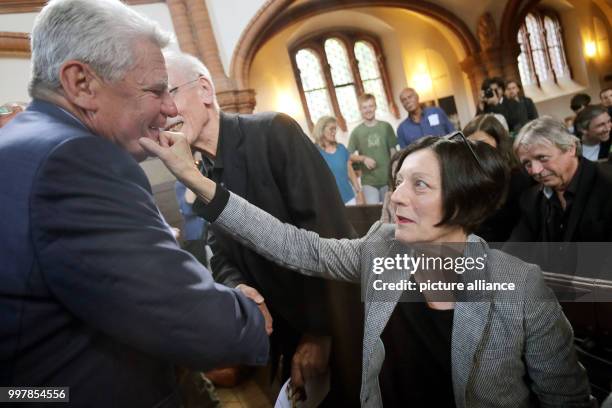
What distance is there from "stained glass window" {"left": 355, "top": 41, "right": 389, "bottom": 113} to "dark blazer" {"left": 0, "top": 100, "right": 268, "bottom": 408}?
11.6m

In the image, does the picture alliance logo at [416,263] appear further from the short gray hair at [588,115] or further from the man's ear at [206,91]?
the short gray hair at [588,115]

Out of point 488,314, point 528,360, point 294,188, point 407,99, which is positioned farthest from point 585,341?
point 407,99

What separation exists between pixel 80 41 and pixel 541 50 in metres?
16.8

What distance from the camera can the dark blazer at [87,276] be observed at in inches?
31.1

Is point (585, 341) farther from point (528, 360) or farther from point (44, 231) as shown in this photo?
point (44, 231)

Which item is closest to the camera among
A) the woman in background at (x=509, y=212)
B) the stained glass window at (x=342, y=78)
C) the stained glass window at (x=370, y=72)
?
the woman in background at (x=509, y=212)

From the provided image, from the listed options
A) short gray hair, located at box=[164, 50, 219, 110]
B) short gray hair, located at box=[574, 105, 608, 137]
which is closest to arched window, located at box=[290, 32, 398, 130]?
short gray hair, located at box=[574, 105, 608, 137]

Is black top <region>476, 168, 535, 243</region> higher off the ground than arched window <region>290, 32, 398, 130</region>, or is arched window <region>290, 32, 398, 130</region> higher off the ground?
arched window <region>290, 32, 398, 130</region>

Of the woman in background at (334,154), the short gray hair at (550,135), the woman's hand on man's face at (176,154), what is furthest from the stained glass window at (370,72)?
the woman's hand on man's face at (176,154)

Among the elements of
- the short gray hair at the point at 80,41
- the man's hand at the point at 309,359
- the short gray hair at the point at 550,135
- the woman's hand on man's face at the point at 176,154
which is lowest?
the man's hand at the point at 309,359

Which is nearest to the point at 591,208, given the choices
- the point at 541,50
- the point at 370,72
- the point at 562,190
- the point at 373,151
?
the point at 562,190

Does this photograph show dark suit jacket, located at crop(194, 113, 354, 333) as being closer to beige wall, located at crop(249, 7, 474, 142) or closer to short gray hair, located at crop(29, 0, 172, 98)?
short gray hair, located at crop(29, 0, 172, 98)

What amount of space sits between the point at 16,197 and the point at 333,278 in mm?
1068

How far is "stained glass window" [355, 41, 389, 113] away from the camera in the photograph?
11.9 meters
